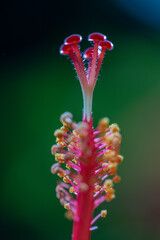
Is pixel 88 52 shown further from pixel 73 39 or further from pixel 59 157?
pixel 59 157

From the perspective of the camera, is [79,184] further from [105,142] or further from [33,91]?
[33,91]

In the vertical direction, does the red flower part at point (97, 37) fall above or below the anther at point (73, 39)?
above

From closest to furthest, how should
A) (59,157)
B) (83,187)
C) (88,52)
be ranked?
(83,187), (59,157), (88,52)

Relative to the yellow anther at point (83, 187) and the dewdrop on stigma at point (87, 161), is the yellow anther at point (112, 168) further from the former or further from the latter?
the yellow anther at point (83, 187)

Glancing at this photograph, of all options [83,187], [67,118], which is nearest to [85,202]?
[83,187]

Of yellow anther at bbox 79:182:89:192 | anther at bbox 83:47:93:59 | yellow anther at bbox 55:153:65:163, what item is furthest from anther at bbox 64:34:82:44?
yellow anther at bbox 79:182:89:192

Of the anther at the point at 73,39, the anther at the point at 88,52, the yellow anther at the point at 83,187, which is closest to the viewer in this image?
the yellow anther at the point at 83,187

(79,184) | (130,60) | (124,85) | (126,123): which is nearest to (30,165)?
(126,123)

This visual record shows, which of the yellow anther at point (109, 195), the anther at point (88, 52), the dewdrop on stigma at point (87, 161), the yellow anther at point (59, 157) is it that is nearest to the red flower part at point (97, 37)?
the dewdrop on stigma at point (87, 161)

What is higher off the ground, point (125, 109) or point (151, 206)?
point (125, 109)

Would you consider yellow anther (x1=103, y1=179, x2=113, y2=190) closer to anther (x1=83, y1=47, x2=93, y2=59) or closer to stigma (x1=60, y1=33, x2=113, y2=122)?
stigma (x1=60, y1=33, x2=113, y2=122)

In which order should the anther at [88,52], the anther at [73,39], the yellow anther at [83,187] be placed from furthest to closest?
the anther at [88,52] → the anther at [73,39] → the yellow anther at [83,187]
